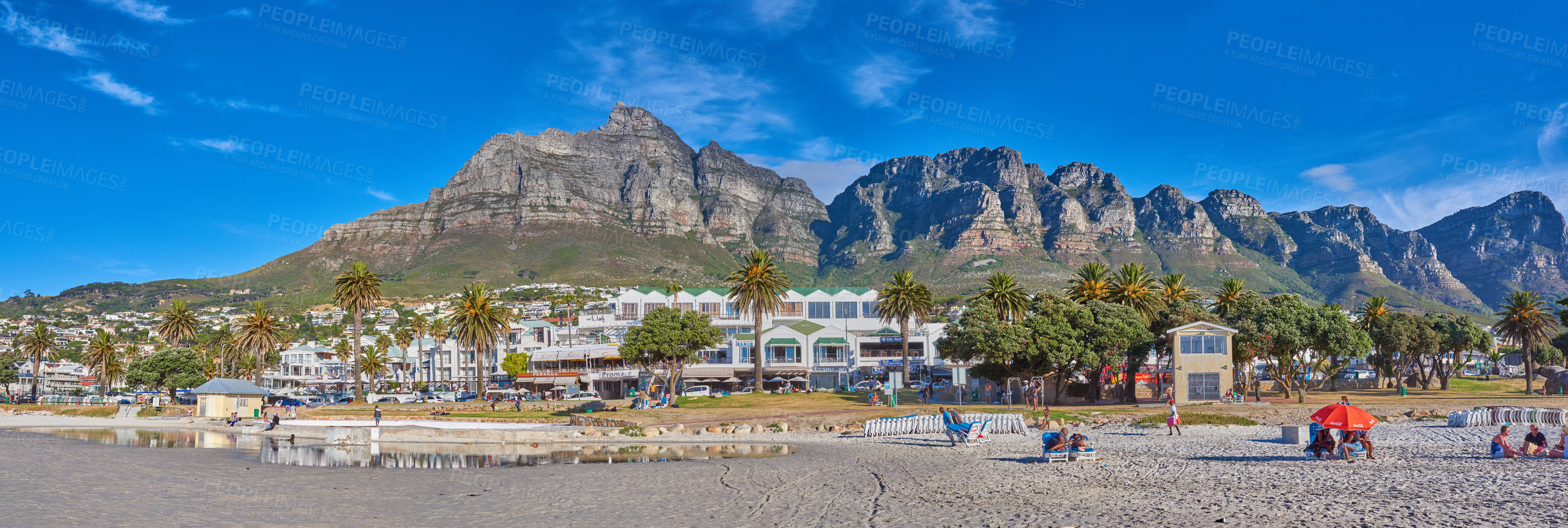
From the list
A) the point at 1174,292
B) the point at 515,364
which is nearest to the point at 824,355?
the point at 1174,292

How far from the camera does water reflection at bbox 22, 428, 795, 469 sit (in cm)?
2981

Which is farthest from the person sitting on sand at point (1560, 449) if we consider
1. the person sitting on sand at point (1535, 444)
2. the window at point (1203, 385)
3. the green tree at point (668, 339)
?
the green tree at point (668, 339)

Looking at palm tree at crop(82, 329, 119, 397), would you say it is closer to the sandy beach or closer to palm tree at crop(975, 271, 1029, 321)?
the sandy beach

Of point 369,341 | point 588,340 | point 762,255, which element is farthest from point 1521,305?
point 369,341

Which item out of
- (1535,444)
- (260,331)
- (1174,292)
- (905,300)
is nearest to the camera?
(1535,444)

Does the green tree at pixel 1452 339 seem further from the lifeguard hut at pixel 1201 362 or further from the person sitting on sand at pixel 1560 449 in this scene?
the person sitting on sand at pixel 1560 449

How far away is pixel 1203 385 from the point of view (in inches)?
1988

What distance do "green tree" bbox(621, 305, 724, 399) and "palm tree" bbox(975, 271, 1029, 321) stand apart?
59.5ft

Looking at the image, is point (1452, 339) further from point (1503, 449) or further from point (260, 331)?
point (260, 331)

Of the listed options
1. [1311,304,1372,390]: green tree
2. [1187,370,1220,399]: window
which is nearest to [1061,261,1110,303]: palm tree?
[1187,370,1220,399]: window

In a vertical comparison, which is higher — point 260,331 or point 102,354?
point 260,331

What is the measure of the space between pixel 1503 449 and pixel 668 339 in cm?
4991

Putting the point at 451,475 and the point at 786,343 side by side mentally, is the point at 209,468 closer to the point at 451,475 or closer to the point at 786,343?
the point at 451,475

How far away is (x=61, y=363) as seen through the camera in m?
153
